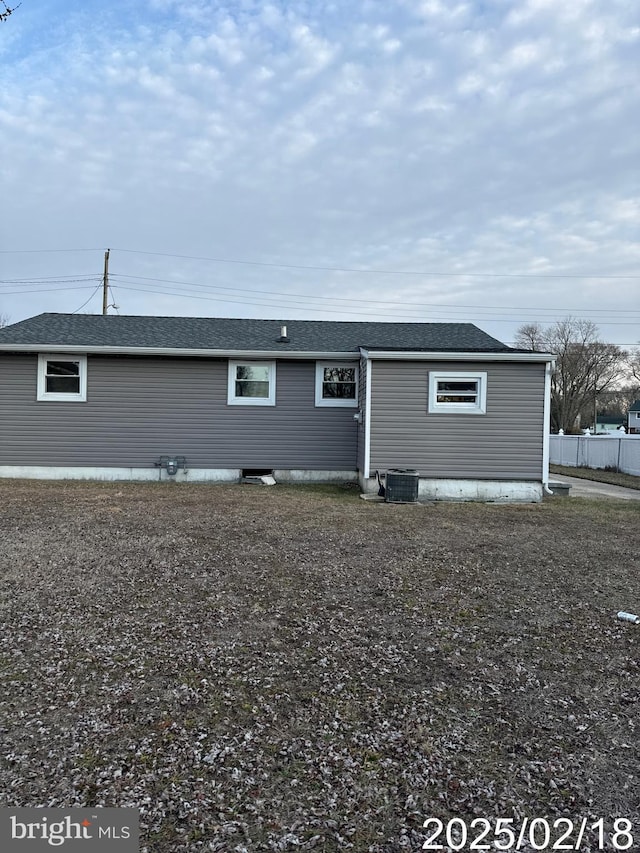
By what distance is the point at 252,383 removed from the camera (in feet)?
37.7

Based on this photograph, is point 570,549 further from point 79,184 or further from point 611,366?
point 611,366

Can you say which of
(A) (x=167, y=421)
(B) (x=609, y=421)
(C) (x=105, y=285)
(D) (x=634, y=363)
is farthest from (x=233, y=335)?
(B) (x=609, y=421)

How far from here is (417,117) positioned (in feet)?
40.4

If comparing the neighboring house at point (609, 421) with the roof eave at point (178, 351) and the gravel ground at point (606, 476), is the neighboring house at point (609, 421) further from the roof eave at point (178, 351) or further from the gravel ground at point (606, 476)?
the roof eave at point (178, 351)

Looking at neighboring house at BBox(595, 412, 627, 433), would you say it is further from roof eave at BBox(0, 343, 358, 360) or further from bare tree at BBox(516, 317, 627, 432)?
roof eave at BBox(0, 343, 358, 360)

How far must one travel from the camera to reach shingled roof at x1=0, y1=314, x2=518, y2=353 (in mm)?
11062

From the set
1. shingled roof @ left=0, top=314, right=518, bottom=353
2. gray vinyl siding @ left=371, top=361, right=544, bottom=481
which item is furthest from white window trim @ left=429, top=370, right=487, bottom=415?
shingled roof @ left=0, top=314, right=518, bottom=353

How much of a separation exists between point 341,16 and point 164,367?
295 inches

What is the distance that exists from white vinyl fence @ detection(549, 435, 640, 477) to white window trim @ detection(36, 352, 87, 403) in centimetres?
1606

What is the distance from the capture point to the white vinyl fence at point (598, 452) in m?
16.5

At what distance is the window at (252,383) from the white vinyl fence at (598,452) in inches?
477

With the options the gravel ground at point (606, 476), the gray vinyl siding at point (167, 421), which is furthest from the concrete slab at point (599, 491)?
the gray vinyl siding at point (167, 421)

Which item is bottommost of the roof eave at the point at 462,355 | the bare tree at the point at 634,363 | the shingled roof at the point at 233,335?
the roof eave at the point at 462,355

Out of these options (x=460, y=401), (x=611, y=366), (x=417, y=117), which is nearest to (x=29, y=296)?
(x=417, y=117)
